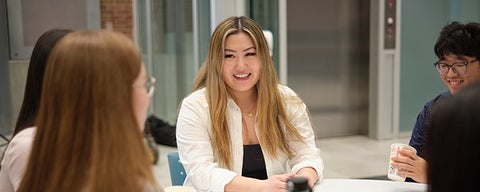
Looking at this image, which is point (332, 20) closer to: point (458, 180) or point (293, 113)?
point (293, 113)

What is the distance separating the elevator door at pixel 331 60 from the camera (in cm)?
541

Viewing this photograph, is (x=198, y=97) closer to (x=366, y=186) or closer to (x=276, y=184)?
(x=276, y=184)

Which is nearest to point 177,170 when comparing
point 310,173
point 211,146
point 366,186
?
point 211,146

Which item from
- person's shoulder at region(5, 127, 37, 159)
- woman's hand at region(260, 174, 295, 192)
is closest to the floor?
woman's hand at region(260, 174, 295, 192)

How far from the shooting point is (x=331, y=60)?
5.55m

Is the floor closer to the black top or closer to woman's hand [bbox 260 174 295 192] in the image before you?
the black top

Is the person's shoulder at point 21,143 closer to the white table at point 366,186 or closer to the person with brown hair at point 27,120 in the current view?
the person with brown hair at point 27,120

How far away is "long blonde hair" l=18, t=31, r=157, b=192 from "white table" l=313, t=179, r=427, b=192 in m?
1.02

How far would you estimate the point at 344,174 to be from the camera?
14.4ft

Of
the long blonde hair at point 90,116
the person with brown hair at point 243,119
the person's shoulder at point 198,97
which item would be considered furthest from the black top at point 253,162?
the long blonde hair at point 90,116

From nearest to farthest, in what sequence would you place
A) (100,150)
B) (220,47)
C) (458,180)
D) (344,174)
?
(458,180), (100,150), (220,47), (344,174)

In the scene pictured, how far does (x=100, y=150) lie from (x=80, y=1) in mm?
3879

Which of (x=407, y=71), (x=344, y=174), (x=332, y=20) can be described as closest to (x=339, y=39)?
(x=332, y=20)

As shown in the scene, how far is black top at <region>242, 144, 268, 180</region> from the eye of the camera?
2.22m
